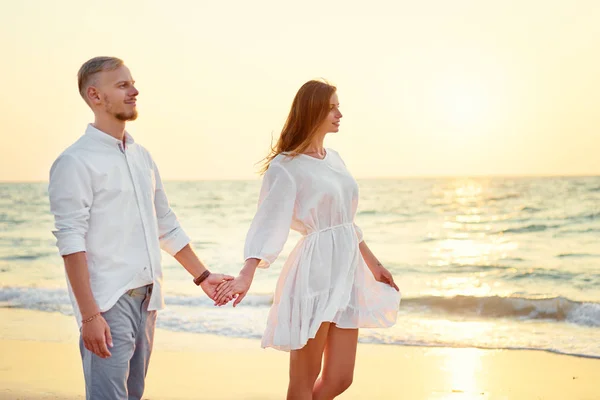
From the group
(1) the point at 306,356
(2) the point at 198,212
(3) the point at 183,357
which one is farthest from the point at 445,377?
(2) the point at 198,212

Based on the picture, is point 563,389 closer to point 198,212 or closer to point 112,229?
point 112,229

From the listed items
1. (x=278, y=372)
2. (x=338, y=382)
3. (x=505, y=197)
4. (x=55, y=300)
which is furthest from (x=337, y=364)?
(x=505, y=197)

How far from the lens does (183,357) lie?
7.71m

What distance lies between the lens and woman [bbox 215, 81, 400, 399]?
395 centimetres

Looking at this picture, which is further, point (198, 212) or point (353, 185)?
point (198, 212)

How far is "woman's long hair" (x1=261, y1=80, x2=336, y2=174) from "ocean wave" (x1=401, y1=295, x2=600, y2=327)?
7.35 metres

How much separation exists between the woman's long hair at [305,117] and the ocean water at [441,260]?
4.61 m

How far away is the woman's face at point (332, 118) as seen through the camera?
402 centimetres

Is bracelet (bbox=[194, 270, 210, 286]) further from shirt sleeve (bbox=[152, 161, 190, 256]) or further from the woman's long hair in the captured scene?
the woman's long hair

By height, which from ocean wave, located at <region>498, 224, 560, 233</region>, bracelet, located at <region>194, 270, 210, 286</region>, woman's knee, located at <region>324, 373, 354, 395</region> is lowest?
ocean wave, located at <region>498, 224, 560, 233</region>

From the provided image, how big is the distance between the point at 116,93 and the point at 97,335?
0.90 metres

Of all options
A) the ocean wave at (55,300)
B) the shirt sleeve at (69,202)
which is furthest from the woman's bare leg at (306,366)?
the ocean wave at (55,300)

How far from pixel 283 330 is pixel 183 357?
397 centimetres

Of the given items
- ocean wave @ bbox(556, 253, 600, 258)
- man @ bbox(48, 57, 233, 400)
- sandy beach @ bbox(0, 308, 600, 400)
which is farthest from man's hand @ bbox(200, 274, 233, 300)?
ocean wave @ bbox(556, 253, 600, 258)
